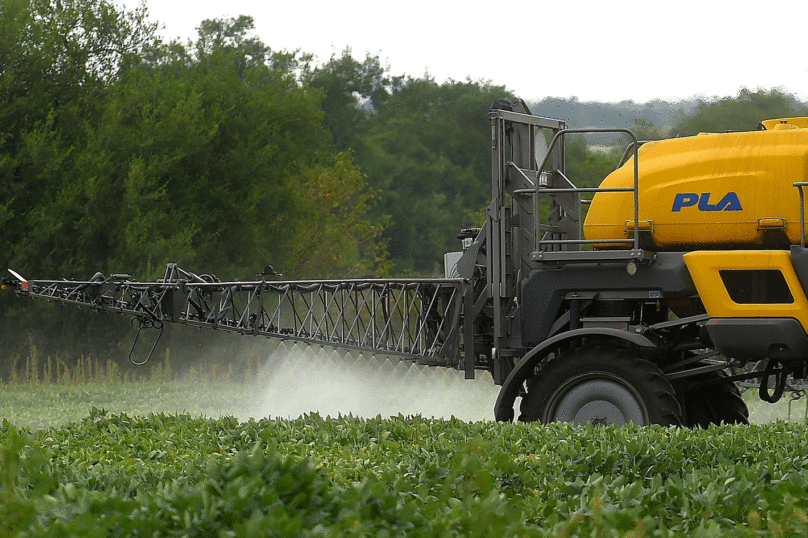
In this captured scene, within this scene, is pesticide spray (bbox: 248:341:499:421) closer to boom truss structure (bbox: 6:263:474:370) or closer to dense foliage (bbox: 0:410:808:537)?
boom truss structure (bbox: 6:263:474:370)

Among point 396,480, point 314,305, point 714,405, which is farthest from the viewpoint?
point 314,305

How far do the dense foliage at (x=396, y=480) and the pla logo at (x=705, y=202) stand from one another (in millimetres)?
2323

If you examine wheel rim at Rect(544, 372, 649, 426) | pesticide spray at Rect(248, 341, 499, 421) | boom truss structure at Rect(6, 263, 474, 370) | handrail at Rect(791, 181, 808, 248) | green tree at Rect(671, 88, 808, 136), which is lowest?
pesticide spray at Rect(248, 341, 499, 421)

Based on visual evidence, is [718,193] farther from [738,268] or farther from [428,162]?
[428,162]

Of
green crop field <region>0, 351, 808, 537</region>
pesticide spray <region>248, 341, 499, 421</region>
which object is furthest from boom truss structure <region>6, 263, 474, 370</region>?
green crop field <region>0, 351, 808, 537</region>

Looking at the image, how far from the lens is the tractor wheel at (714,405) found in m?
11.0

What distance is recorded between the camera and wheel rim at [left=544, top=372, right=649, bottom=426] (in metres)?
9.39

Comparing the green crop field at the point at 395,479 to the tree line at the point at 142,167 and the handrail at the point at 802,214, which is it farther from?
the tree line at the point at 142,167

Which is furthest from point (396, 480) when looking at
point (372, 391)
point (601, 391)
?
point (372, 391)

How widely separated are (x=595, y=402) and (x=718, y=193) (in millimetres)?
2145

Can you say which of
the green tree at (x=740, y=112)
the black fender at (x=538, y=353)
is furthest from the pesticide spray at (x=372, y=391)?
the green tree at (x=740, y=112)

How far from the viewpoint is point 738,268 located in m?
9.18

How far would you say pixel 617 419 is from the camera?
9.43 metres

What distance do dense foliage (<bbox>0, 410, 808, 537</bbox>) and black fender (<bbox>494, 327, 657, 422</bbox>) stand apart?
1.66 m
